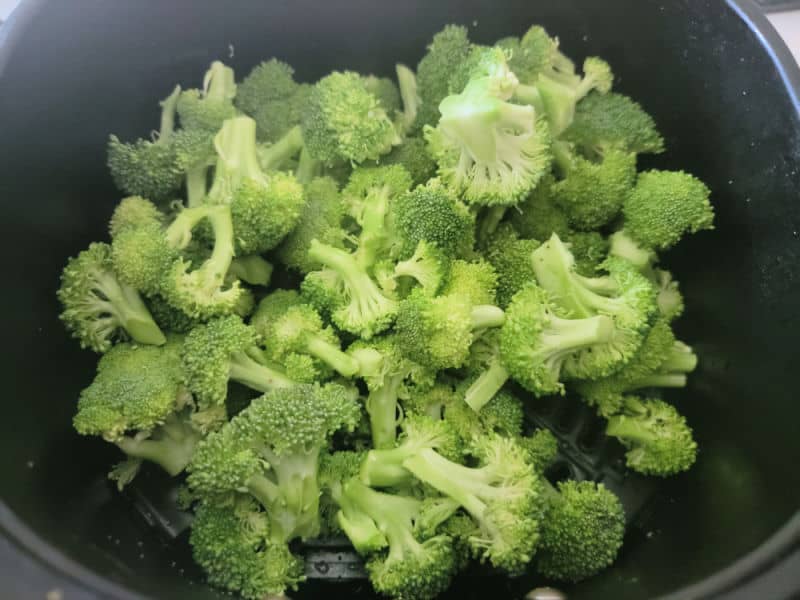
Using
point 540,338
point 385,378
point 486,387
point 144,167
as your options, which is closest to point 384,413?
point 385,378

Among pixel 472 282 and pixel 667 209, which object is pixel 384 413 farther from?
pixel 667 209

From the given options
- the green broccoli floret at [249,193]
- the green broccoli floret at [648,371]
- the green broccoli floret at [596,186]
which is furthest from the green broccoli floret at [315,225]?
the green broccoli floret at [648,371]

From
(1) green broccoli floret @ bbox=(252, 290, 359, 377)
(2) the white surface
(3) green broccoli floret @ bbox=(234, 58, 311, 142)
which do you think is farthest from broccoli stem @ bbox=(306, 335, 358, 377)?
(2) the white surface

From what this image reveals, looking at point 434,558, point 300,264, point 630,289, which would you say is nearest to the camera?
point 434,558

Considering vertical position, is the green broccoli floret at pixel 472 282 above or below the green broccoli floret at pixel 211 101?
above

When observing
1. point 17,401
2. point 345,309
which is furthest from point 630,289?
point 17,401

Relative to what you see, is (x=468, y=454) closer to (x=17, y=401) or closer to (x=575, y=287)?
(x=575, y=287)

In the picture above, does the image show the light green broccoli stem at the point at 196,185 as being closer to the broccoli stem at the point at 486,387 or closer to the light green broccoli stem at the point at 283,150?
the light green broccoli stem at the point at 283,150

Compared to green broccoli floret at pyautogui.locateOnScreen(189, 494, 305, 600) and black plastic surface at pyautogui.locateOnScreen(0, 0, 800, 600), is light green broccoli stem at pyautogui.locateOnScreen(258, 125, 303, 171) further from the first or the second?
green broccoli floret at pyautogui.locateOnScreen(189, 494, 305, 600)
